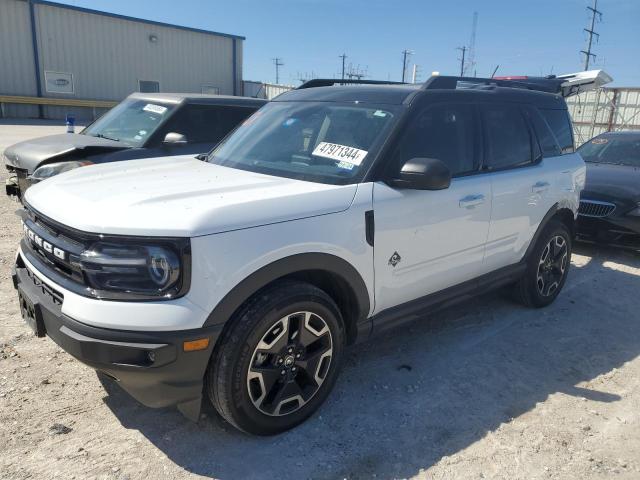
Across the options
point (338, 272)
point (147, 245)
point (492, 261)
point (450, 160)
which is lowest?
point (492, 261)

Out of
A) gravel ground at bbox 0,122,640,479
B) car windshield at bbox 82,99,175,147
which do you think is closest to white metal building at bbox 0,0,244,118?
car windshield at bbox 82,99,175,147

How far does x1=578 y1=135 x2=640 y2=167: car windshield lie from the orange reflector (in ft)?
23.5

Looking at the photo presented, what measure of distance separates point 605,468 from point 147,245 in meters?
2.61

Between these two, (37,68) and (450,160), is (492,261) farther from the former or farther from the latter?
(37,68)

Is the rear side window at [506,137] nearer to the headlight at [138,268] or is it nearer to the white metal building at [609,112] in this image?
the headlight at [138,268]

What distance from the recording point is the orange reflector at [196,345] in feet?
7.69

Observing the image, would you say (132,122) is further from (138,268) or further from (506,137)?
(138,268)

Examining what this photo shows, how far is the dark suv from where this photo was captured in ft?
19.5

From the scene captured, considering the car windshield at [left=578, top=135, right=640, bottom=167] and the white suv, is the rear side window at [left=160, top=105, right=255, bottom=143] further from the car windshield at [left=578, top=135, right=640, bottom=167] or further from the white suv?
the car windshield at [left=578, top=135, right=640, bottom=167]

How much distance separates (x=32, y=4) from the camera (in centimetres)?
2506

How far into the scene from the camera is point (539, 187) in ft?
14.4

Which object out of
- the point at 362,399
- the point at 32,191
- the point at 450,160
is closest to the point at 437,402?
the point at 362,399

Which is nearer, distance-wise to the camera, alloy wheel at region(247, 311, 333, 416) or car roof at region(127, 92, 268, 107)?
alloy wheel at region(247, 311, 333, 416)

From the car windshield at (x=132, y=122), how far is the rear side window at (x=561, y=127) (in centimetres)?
443
